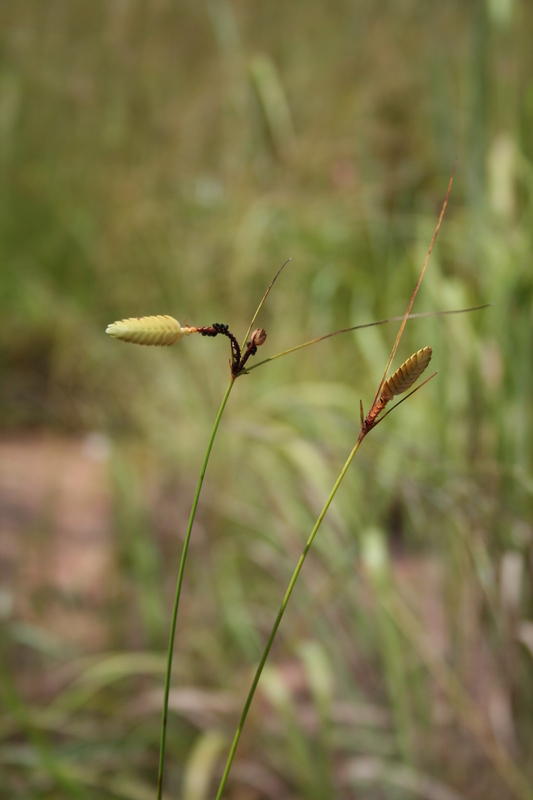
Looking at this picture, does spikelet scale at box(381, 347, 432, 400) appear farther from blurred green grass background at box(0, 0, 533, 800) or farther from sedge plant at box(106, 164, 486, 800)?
blurred green grass background at box(0, 0, 533, 800)

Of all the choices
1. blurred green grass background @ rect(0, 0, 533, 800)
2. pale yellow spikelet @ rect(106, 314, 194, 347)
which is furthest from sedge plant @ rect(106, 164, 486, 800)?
blurred green grass background @ rect(0, 0, 533, 800)

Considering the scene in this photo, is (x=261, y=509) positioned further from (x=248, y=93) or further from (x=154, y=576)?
(x=248, y=93)

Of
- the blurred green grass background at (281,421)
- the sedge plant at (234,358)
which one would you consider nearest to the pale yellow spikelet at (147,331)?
the sedge plant at (234,358)

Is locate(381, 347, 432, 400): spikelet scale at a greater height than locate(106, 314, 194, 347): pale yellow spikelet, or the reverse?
locate(106, 314, 194, 347): pale yellow spikelet

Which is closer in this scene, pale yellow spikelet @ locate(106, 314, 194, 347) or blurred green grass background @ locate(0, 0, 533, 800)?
pale yellow spikelet @ locate(106, 314, 194, 347)

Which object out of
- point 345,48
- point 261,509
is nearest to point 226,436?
point 261,509
